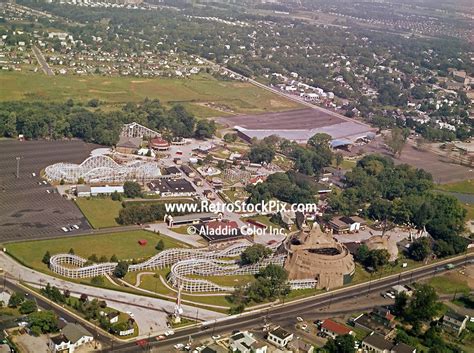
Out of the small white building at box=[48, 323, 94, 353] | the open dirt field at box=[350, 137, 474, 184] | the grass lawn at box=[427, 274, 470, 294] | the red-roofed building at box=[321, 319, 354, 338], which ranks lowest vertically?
the open dirt field at box=[350, 137, 474, 184]

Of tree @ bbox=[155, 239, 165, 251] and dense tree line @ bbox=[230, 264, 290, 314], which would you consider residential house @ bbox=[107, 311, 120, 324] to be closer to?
dense tree line @ bbox=[230, 264, 290, 314]

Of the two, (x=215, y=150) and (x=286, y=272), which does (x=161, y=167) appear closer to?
(x=215, y=150)

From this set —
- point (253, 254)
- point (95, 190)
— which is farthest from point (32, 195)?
point (253, 254)

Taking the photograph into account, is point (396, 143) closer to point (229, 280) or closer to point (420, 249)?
point (420, 249)

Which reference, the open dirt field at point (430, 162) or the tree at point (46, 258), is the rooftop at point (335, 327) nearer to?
the tree at point (46, 258)

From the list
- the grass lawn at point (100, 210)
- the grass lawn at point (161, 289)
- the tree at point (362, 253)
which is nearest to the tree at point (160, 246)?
the grass lawn at point (161, 289)

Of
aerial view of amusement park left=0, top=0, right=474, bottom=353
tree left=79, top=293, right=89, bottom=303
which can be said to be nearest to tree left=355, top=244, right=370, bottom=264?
aerial view of amusement park left=0, top=0, right=474, bottom=353
